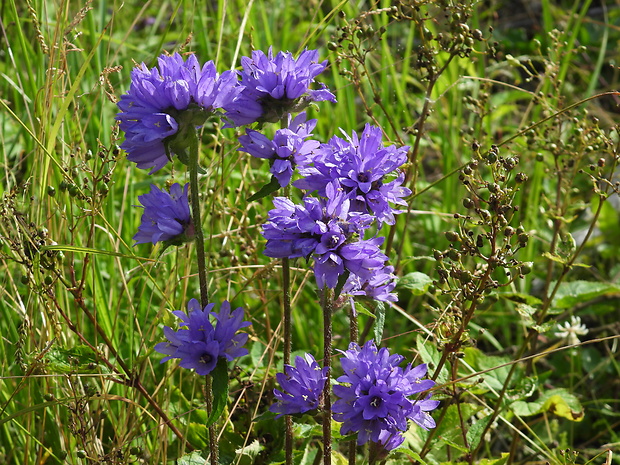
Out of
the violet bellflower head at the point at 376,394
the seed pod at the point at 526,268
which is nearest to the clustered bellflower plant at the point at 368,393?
the violet bellflower head at the point at 376,394

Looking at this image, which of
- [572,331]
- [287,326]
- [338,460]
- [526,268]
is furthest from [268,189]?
[572,331]

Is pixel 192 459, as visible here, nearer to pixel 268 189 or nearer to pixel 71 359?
pixel 71 359

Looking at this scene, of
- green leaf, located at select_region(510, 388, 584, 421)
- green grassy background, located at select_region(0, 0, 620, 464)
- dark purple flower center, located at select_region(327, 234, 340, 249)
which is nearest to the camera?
dark purple flower center, located at select_region(327, 234, 340, 249)

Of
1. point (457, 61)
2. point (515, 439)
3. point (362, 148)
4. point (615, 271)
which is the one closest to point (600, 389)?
point (615, 271)

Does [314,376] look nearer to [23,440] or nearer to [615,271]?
[23,440]

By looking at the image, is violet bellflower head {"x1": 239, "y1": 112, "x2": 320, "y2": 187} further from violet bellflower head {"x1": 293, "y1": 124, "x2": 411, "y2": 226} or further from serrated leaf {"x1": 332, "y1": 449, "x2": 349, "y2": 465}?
serrated leaf {"x1": 332, "y1": 449, "x2": 349, "y2": 465}

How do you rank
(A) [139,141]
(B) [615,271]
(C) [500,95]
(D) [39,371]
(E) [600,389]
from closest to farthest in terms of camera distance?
1. (A) [139,141]
2. (D) [39,371]
3. (E) [600,389]
4. (B) [615,271]
5. (C) [500,95]

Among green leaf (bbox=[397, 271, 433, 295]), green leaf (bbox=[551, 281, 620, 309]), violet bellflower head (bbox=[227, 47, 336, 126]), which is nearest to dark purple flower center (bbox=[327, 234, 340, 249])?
violet bellflower head (bbox=[227, 47, 336, 126])
